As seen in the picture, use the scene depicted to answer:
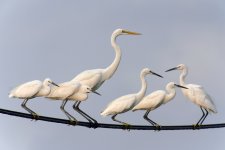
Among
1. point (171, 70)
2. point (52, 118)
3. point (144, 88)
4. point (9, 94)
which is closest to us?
point (52, 118)

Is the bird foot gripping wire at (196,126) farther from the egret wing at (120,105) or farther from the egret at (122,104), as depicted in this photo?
the egret wing at (120,105)

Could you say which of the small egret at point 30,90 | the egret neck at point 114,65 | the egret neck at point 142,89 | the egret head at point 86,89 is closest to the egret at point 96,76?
the egret neck at point 114,65

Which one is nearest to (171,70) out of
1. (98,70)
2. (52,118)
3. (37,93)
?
(98,70)

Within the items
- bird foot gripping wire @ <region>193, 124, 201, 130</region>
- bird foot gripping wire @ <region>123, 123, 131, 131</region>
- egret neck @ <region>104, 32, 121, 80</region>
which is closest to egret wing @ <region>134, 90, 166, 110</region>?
bird foot gripping wire @ <region>193, 124, 201, 130</region>

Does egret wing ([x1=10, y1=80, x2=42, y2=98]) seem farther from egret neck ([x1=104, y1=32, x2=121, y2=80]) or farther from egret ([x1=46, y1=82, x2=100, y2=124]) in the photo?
egret neck ([x1=104, y1=32, x2=121, y2=80])

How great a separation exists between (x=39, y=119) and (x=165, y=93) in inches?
252

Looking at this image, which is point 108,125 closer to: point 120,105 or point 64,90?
point 64,90

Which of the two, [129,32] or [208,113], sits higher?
[129,32]

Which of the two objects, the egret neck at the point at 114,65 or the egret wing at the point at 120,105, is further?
the egret neck at the point at 114,65

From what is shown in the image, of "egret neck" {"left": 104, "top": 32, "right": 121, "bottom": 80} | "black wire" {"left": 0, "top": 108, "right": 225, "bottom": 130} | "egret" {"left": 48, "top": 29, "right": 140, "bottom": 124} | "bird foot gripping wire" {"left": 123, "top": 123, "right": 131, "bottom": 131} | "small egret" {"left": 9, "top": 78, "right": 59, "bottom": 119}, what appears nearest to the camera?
"black wire" {"left": 0, "top": 108, "right": 225, "bottom": 130}

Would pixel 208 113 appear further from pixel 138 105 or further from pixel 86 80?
pixel 86 80

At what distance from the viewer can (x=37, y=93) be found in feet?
102

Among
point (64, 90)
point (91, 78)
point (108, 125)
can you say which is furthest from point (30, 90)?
point (108, 125)

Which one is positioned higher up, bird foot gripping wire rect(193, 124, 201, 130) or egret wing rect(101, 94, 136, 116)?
egret wing rect(101, 94, 136, 116)
